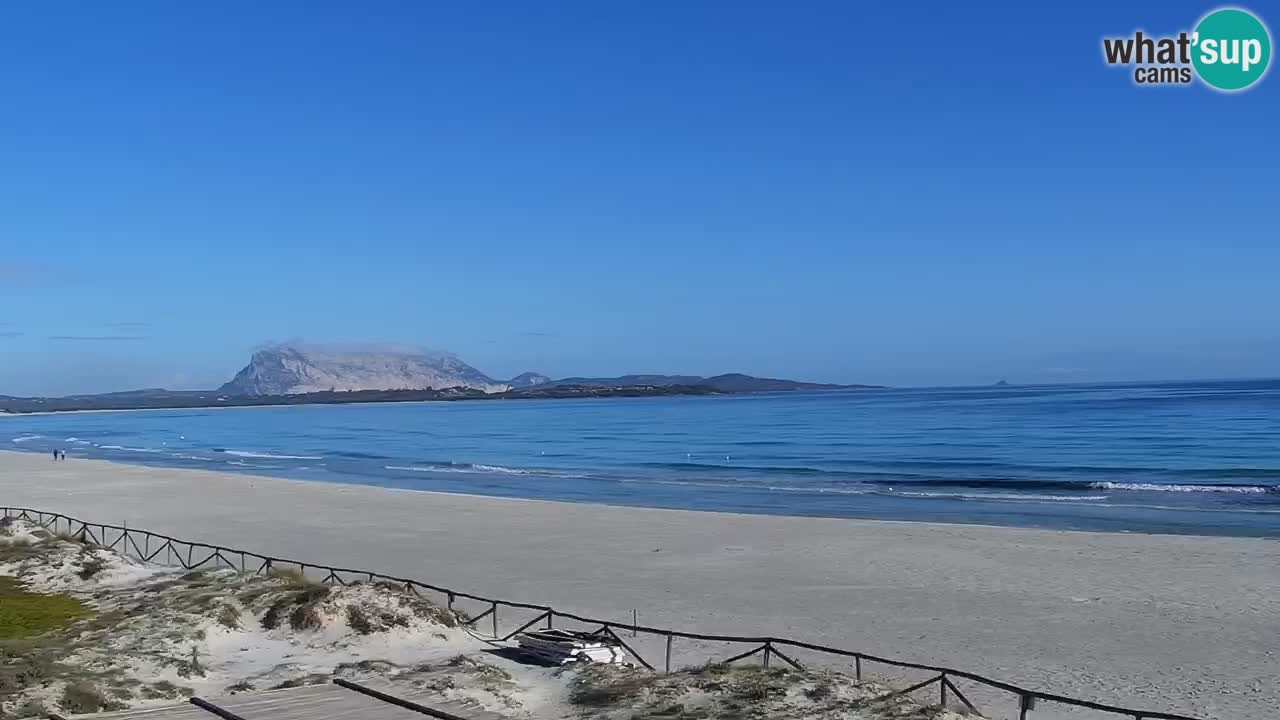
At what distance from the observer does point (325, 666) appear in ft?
47.1

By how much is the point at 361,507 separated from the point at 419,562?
13422 mm

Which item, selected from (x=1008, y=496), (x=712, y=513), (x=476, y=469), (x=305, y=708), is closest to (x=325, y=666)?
(x=305, y=708)

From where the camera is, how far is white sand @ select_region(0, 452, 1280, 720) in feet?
50.2

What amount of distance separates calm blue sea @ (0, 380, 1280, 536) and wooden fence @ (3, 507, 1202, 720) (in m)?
17.0

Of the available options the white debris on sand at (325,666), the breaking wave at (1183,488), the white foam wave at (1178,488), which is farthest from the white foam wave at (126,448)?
the breaking wave at (1183,488)

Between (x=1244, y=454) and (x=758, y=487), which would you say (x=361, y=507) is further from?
(x=1244, y=454)

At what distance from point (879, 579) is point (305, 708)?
1397 cm

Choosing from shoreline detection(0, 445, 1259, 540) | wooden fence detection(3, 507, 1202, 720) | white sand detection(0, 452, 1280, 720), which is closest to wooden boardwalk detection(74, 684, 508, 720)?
wooden fence detection(3, 507, 1202, 720)

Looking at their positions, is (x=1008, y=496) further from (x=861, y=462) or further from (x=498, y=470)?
(x=498, y=470)

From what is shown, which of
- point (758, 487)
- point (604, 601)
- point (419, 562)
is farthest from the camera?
point (758, 487)

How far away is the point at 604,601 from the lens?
19.9m

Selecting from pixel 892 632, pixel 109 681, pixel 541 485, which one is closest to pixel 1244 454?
pixel 541 485

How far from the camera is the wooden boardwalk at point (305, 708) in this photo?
33.9ft

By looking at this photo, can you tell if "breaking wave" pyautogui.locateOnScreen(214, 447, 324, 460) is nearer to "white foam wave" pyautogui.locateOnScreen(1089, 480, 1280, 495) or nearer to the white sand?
the white sand
